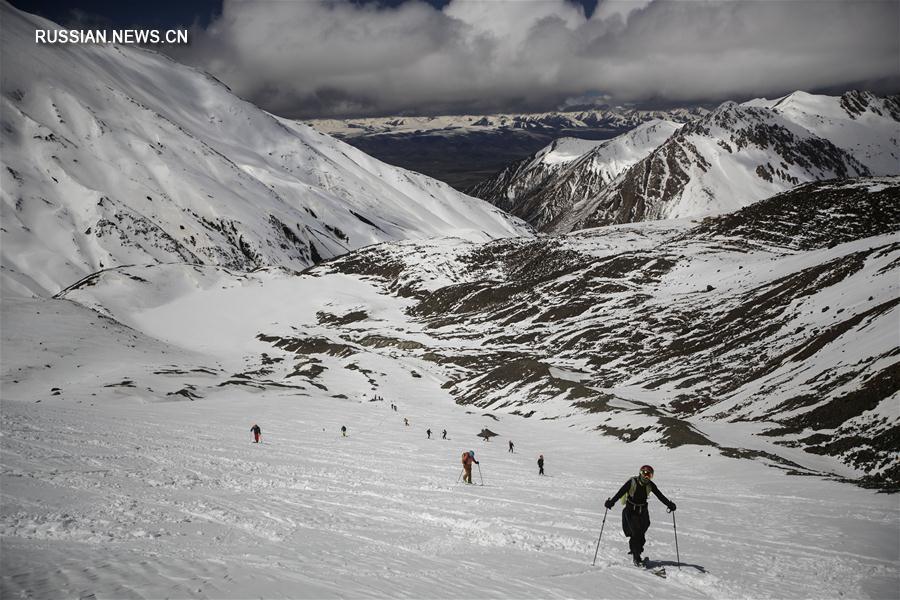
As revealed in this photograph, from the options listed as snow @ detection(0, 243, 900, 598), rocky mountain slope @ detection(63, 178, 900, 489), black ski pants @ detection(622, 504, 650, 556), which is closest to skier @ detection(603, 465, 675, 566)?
black ski pants @ detection(622, 504, 650, 556)

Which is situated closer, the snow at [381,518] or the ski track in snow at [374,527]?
the ski track in snow at [374,527]

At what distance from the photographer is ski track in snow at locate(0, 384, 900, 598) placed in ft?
35.1

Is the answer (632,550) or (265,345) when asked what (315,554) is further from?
(265,345)

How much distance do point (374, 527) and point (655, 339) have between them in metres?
92.7

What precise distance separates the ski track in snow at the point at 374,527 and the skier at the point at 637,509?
657mm

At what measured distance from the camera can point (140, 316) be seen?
579ft

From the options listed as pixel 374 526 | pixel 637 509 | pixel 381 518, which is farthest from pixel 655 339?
pixel 374 526

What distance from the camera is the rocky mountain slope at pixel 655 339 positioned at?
43.3 meters

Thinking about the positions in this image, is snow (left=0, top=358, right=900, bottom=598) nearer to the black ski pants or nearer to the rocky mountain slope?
the black ski pants

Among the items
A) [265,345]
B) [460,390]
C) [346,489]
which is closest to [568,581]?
[346,489]

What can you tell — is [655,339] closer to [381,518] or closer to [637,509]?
[381,518]


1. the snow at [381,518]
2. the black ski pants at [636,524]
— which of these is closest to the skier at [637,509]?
the black ski pants at [636,524]

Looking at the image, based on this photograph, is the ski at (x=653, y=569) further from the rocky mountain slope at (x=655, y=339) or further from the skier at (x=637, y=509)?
the rocky mountain slope at (x=655, y=339)

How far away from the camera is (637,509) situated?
13.6 m
